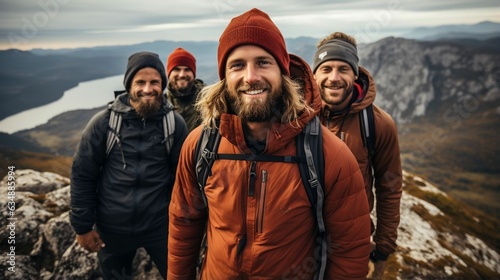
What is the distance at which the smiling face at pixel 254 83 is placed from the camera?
3.59 m

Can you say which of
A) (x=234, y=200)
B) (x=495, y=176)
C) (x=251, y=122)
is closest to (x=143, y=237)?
(x=234, y=200)

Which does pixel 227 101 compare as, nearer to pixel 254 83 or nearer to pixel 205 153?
pixel 254 83

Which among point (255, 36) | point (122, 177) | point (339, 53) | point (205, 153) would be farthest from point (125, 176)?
point (339, 53)

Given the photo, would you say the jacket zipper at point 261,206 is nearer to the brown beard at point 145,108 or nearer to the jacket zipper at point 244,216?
the jacket zipper at point 244,216

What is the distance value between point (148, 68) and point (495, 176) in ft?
570

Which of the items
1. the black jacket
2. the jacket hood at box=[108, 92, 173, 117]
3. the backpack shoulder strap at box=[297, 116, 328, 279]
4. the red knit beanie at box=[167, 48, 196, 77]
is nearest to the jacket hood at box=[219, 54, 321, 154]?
the backpack shoulder strap at box=[297, 116, 328, 279]

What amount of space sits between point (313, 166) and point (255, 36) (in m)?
1.86

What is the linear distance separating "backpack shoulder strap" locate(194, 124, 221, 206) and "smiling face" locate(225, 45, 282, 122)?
48cm

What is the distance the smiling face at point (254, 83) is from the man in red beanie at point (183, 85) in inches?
215

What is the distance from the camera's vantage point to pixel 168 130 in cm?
604

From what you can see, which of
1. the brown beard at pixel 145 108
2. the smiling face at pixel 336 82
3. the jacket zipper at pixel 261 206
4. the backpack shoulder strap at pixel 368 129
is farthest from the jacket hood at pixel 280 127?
the brown beard at pixel 145 108

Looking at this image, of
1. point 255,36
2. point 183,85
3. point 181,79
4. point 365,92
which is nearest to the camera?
point 255,36

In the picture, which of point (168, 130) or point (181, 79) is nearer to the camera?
point (168, 130)

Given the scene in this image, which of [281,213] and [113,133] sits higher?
[113,133]
